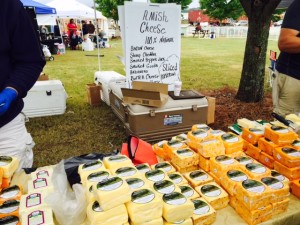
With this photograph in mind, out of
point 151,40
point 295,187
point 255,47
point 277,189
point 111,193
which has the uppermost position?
point 151,40

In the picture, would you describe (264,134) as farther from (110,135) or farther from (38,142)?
(38,142)

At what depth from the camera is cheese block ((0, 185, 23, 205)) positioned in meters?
1.41

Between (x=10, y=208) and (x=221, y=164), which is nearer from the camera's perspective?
(x=10, y=208)

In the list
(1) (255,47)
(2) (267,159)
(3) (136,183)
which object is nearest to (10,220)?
(3) (136,183)

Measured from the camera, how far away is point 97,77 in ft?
18.5

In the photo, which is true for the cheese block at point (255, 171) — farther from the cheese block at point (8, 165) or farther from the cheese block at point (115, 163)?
the cheese block at point (8, 165)

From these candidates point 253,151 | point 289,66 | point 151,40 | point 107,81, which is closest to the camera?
point 253,151

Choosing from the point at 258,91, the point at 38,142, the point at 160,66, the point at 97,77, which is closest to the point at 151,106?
the point at 160,66

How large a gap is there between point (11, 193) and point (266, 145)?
1676 mm

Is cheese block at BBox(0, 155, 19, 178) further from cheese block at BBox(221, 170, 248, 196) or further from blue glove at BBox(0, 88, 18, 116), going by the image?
cheese block at BBox(221, 170, 248, 196)

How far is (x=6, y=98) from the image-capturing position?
165 centimetres

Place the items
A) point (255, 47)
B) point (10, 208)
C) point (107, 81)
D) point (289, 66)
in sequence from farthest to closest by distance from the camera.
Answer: point (255, 47) < point (107, 81) < point (289, 66) < point (10, 208)

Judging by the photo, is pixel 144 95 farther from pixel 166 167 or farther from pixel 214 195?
pixel 214 195

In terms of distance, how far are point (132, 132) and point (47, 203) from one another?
2194 millimetres
